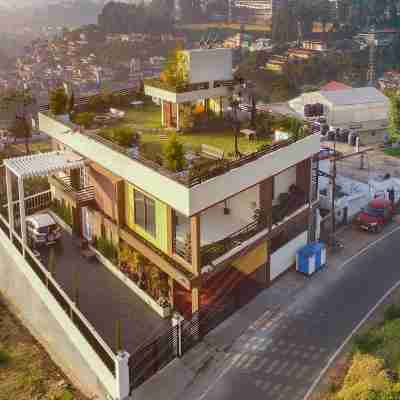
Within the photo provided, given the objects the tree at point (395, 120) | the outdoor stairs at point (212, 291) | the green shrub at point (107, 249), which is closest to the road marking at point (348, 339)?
the outdoor stairs at point (212, 291)

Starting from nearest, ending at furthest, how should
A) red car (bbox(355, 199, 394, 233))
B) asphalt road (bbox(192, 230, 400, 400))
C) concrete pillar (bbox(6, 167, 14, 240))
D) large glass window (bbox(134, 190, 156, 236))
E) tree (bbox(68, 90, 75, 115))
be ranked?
asphalt road (bbox(192, 230, 400, 400)) → large glass window (bbox(134, 190, 156, 236)) → concrete pillar (bbox(6, 167, 14, 240)) → tree (bbox(68, 90, 75, 115)) → red car (bbox(355, 199, 394, 233))

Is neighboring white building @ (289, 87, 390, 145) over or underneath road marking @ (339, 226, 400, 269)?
over

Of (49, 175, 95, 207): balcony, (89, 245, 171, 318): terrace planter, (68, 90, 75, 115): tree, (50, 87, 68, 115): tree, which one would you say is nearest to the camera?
(89, 245, 171, 318): terrace planter

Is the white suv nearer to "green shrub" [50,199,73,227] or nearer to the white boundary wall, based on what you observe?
the white boundary wall

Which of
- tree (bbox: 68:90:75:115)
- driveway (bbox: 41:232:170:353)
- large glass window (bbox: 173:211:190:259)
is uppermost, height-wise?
tree (bbox: 68:90:75:115)

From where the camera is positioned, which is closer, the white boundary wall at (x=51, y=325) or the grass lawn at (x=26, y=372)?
the white boundary wall at (x=51, y=325)

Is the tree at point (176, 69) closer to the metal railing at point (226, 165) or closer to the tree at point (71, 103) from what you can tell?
the tree at point (71, 103)

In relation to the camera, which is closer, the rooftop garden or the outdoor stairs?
the rooftop garden

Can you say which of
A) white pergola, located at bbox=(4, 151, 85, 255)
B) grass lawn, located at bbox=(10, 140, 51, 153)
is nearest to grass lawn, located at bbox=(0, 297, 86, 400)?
white pergola, located at bbox=(4, 151, 85, 255)
